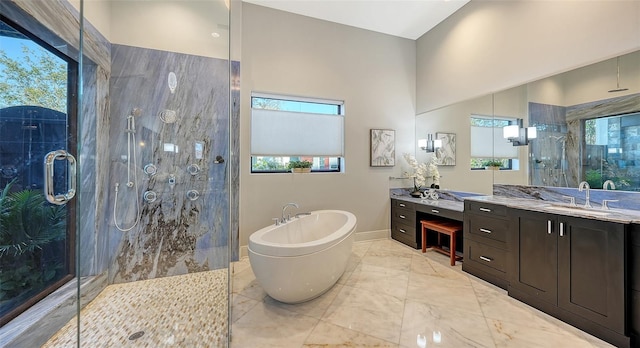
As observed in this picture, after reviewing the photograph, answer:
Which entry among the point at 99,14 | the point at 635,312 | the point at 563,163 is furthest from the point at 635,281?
the point at 99,14

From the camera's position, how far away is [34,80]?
1.74m

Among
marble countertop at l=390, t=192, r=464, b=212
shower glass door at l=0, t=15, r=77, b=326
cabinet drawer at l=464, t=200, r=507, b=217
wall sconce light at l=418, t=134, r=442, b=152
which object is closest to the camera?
shower glass door at l=0, t=15, r=77, b=326

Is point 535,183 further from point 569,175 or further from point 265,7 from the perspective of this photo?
point 265,7

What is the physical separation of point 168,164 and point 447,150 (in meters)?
3.88

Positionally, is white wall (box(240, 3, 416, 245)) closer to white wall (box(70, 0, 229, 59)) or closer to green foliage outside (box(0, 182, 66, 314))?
white wall (box(70, 0, 229, 59))

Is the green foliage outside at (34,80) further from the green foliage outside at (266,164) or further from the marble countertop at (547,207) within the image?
the marble countertop at (547,207)

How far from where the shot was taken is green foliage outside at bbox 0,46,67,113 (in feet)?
5.24

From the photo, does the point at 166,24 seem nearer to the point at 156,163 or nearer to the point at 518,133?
the point at 156,163

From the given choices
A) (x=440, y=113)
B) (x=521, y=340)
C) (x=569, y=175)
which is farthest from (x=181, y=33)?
(x=569, y=175)

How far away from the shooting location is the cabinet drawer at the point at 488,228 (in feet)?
8.41

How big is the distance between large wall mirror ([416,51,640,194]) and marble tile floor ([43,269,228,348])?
11.3 feet

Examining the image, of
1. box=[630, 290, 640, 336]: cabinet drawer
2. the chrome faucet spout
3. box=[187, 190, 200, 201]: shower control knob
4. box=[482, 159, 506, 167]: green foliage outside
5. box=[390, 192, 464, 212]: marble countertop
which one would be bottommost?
box=[630, 290, 640, 336]: cabinet drawer

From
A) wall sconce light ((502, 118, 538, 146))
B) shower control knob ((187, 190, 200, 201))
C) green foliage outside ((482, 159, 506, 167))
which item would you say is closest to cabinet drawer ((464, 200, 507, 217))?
green foliage outside ((482, 159, 506, 167))

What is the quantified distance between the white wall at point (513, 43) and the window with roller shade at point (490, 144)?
1.29 ft
